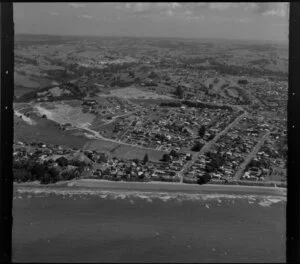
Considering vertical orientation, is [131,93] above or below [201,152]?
above

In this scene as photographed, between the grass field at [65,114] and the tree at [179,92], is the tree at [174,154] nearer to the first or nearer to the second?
the tree at [179,92]

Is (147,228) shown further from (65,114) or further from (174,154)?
(65,114)

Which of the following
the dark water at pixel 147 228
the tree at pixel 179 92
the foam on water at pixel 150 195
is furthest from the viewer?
the tree at pixel 179 92

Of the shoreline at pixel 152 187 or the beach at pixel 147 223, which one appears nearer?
the beach at pixel 147 223

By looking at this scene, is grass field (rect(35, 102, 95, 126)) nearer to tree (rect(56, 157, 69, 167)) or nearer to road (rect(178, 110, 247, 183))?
tree (rect(56, 157, 69, 167))

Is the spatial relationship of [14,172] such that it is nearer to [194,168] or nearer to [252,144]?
[194,168]

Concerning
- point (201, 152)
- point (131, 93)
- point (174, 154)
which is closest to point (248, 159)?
point (201, 152)

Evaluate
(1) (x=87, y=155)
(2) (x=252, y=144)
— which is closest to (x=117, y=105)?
(1) (x=87, y=155)

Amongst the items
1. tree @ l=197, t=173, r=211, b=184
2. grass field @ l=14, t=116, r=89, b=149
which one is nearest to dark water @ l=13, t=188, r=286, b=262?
tree @ l=197, t=173, r=211, b=184

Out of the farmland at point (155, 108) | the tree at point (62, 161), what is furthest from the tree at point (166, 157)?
the tree at point (62, 161)
